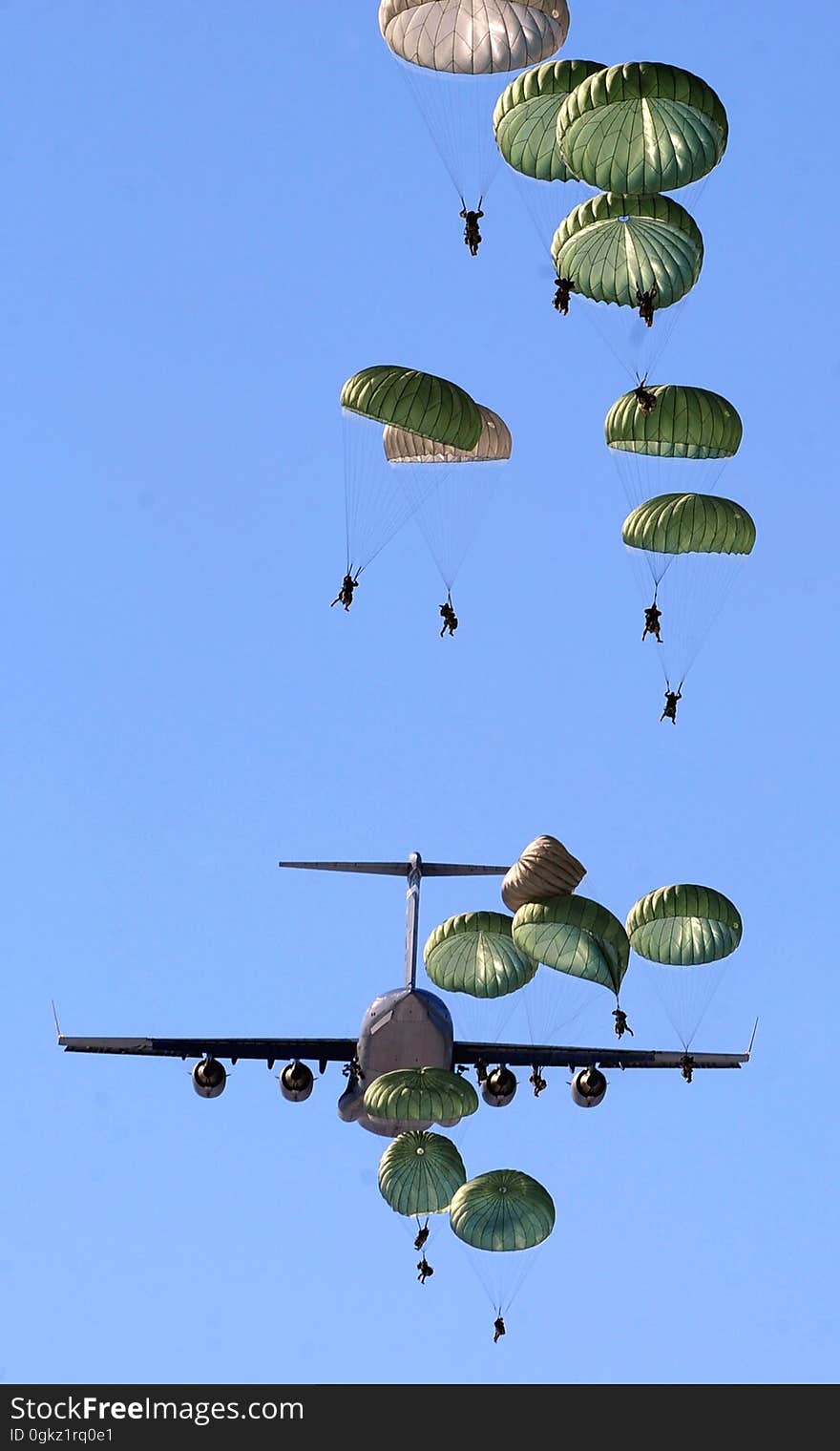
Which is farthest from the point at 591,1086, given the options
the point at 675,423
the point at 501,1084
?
the point at 675,423

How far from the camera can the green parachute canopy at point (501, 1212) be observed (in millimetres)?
86250

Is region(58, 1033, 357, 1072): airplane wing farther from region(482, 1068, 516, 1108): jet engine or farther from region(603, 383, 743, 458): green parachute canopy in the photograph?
region(603, 383, 743, 458): green parachute canopy

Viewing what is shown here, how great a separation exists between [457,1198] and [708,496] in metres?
21.6

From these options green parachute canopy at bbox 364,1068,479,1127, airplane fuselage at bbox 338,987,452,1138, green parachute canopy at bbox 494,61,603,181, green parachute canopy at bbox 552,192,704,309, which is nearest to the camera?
green parachute canopy at bbox 552,192,704,309

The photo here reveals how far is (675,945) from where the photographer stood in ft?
291

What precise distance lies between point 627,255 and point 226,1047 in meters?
40.6

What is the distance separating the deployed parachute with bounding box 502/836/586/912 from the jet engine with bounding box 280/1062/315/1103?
24068 millimetres

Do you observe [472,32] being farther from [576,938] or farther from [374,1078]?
[374,1078]

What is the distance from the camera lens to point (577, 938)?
82.9 meters

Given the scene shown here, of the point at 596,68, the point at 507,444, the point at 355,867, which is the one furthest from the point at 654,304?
the point at 355,867

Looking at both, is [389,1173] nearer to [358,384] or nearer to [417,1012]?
[417,1012]

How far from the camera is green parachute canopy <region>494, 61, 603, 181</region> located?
8162cm

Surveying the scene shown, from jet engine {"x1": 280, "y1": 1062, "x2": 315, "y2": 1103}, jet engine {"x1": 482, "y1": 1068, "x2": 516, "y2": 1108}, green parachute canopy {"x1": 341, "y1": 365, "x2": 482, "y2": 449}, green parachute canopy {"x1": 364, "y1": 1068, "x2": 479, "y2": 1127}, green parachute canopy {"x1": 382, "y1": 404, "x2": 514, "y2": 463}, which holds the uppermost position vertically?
green parachute canopy {"x1": 382, "y1": 404, "x2": 514, "y2": 463}

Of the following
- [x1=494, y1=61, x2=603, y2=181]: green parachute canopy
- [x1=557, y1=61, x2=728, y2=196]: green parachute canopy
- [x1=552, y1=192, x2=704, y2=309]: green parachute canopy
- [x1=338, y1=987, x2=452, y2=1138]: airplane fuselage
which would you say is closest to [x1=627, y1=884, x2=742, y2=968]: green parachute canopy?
[x1=338, y1=987, x2=452, y2=1138]: airplane fuselage
